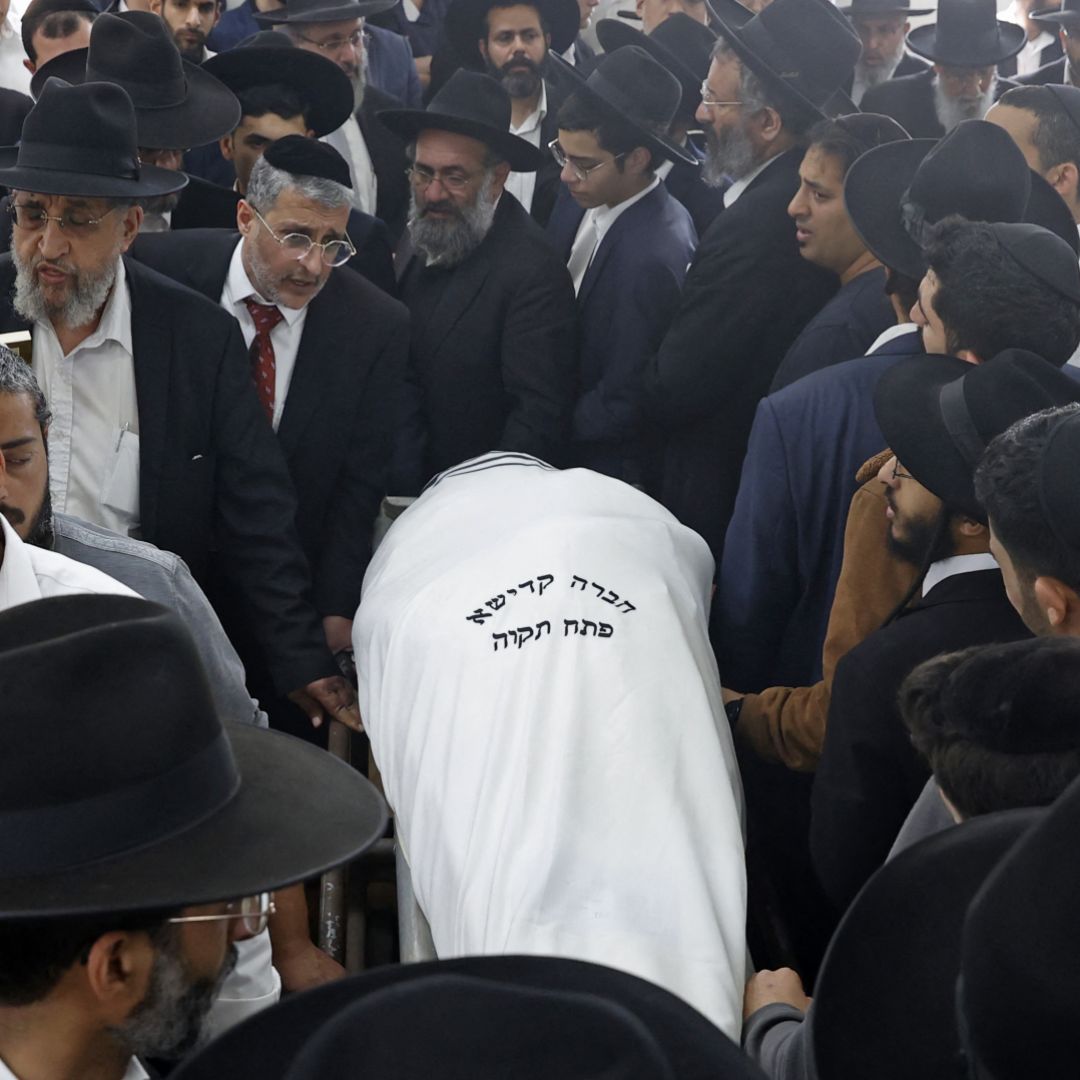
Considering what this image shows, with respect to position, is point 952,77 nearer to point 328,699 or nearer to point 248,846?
point 328,699

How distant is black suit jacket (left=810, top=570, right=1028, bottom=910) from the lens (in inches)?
93.2

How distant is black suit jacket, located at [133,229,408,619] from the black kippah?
220 mm

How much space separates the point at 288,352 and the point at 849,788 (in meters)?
1.99

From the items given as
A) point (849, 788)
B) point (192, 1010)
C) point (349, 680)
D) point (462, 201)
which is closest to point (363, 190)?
point (462, 201)

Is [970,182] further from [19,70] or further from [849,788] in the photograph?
[19,70]

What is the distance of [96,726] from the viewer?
151 centimetres

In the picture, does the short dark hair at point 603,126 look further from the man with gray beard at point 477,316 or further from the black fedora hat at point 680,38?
the black fedora hat at point 680,38

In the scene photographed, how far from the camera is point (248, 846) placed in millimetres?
1634

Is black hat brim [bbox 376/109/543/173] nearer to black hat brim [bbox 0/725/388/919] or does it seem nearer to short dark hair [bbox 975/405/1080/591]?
short dark hair [bbox 975/405/1080/591]

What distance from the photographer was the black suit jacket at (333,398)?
382cm

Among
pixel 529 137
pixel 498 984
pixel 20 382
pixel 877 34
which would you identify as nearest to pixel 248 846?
pixel 498 984

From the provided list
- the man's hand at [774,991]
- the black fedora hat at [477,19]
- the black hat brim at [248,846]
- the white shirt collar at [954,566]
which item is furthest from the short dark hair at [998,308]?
the black fedora hat at [477,19]

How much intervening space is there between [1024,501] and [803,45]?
2628 millimetres

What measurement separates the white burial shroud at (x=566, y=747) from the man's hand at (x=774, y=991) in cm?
3
